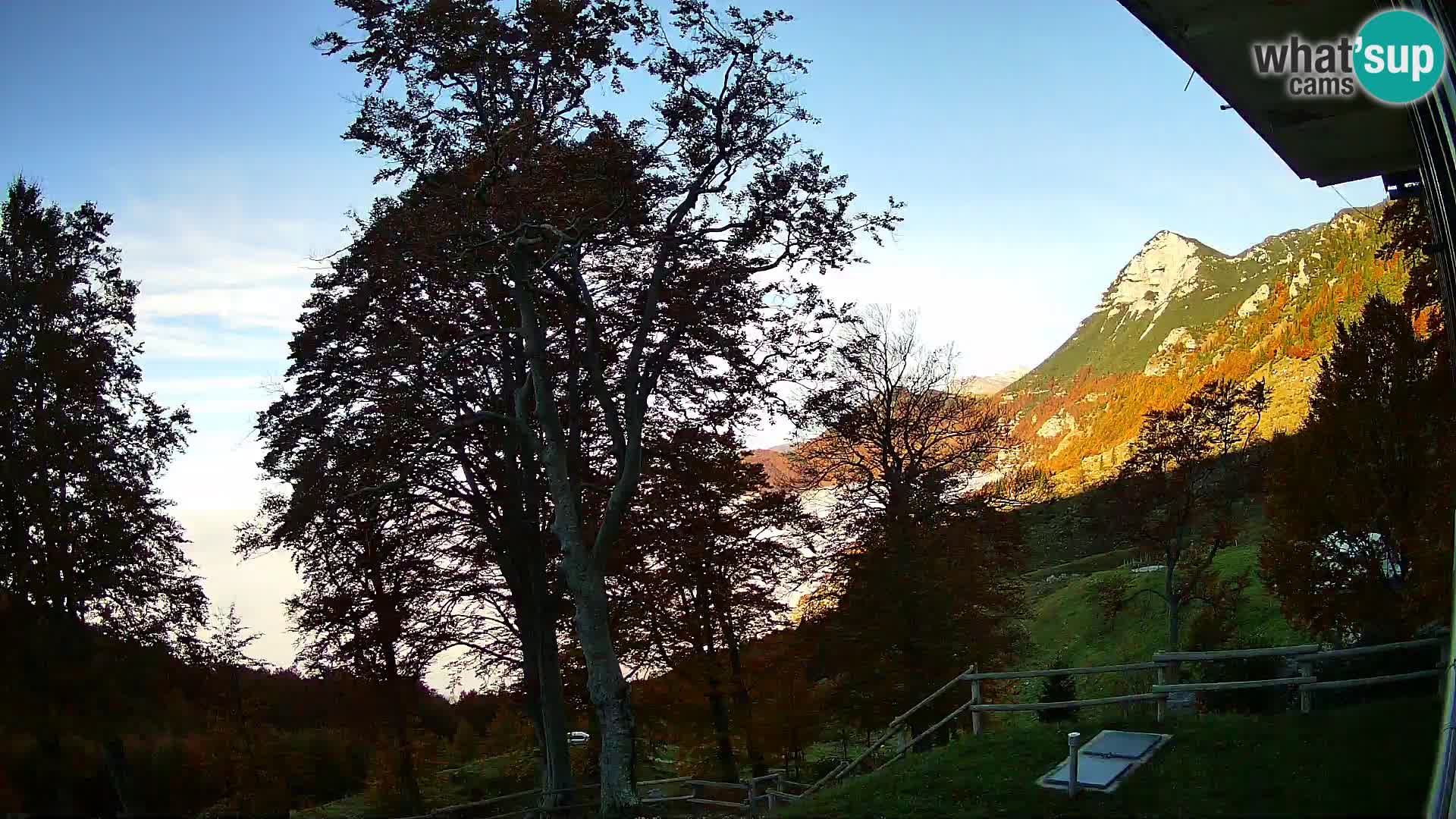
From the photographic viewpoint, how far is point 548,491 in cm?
2020

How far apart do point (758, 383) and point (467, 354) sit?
661cm

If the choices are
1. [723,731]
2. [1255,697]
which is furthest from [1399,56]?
[723,731]

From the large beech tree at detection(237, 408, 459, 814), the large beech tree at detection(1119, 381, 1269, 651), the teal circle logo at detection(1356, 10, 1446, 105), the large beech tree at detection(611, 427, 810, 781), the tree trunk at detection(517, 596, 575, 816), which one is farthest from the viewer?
the large beech tree at detection(1119, 381, 1269, 651)

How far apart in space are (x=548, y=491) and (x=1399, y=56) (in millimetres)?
16169

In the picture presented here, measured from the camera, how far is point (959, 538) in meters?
28.2

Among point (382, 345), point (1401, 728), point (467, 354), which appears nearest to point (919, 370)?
point (467, 354)

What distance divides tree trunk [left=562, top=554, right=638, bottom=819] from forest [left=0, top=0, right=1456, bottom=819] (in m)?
0.07

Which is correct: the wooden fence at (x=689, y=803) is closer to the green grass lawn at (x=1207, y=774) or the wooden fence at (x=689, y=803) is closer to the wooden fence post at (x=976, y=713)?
the green grass lawn at (x=1207, y=774)

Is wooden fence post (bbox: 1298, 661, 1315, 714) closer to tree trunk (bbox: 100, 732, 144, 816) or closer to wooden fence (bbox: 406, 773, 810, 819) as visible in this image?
wooden fence (bbox: 406, 773, 810, 819)

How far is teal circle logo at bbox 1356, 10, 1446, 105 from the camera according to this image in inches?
307

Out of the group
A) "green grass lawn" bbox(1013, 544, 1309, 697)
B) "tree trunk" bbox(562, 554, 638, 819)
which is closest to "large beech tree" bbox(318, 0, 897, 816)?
"tree trunk" bbox(562, 554, 638, 819)

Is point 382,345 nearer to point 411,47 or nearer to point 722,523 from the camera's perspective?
point 411,47

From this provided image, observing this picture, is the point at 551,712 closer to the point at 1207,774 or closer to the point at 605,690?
the point at 605,690

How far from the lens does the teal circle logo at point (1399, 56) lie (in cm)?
780
